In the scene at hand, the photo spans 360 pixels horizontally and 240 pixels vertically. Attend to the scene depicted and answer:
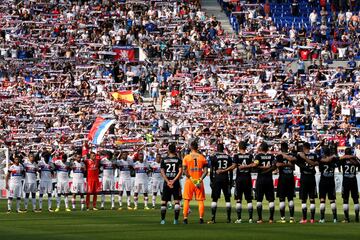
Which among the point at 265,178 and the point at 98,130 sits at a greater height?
the point at 98,130

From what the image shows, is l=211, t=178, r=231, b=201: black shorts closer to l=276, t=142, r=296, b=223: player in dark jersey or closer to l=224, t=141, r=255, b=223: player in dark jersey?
l=224, t=141, r=255, b=223: player in dark jersey

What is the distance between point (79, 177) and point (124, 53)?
89.8 feet

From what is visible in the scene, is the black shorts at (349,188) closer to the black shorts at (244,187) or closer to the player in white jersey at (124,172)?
the black shorts at (244,187)

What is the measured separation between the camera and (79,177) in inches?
1784

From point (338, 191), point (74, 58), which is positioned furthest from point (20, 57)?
point (338, 191)

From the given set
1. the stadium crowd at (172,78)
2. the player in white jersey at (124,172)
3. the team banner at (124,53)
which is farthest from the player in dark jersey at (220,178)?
the team banner at (124,53)

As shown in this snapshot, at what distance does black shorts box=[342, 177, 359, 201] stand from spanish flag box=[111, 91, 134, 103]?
32570 millimetres

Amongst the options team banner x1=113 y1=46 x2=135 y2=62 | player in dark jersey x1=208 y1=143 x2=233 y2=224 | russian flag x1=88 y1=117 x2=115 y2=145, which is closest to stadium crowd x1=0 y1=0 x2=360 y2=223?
team banner x1=113 y1=46 x2=135 y2=62

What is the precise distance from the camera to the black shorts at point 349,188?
115ft

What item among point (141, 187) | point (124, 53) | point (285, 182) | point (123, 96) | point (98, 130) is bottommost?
point (285, 182)

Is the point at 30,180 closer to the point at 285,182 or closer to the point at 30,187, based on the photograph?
the point at 30,187

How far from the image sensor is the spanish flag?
66938 mm

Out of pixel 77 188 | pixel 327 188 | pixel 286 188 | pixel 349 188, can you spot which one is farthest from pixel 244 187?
pixel 77 188

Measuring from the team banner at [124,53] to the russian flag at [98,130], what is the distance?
439 inches
